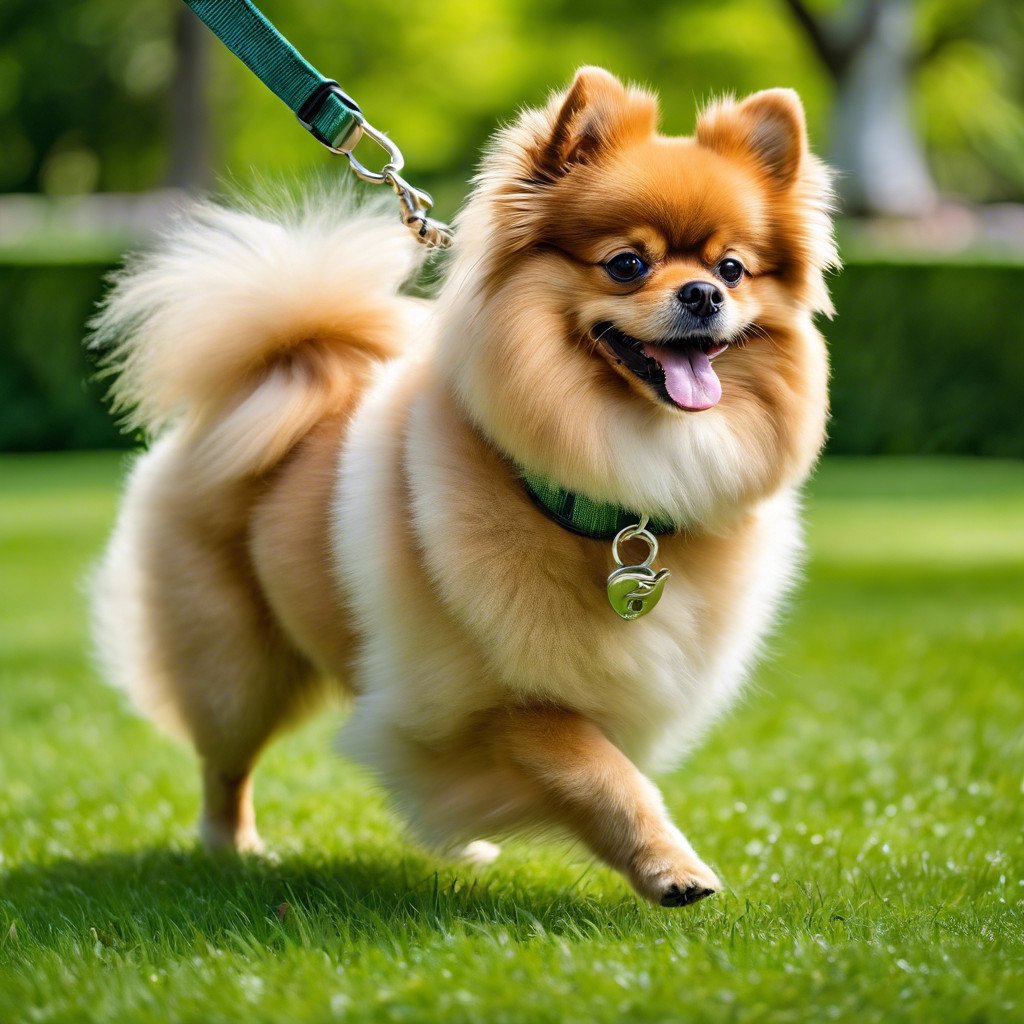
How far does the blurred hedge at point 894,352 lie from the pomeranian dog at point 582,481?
11623 millimetres

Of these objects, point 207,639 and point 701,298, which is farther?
point 207,639

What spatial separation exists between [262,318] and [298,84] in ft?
2.19

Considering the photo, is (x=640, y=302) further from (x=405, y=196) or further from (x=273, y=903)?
(x=273, y=903)

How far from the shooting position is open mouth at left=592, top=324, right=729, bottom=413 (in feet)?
11.1

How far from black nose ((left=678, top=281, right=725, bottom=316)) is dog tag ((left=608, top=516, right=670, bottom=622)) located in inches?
19.9

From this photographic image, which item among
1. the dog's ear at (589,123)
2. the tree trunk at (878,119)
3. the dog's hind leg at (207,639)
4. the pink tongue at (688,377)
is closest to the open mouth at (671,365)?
the pink tongue at (688,377)

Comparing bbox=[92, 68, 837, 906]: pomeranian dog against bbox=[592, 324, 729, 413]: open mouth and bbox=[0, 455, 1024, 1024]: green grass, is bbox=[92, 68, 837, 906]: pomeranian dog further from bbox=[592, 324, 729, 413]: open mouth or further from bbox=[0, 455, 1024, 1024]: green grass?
bbox=[0, 455, 1024, 1024]: green grass

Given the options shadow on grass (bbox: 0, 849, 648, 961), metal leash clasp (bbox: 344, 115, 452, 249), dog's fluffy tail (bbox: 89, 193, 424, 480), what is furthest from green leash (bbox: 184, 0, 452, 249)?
shadow on grass (bbox: 0, 849, 648, 961)

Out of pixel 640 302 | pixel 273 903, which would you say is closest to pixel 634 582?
pixel 640 302

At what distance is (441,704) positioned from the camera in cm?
349

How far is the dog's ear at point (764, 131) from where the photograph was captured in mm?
3566

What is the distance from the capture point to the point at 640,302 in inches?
131

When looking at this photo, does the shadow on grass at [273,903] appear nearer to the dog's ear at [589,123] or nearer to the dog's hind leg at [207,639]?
the dog's hind leg at [207,639]

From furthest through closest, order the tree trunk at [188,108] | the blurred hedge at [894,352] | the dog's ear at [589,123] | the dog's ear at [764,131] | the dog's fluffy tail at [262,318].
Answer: the tree trunk at [188,108]
the blurred hedge at [894,352]
the dog's fluffy tail at [262,318]
the dog's ear at [764,131]
the dog's ear at [589,123]
